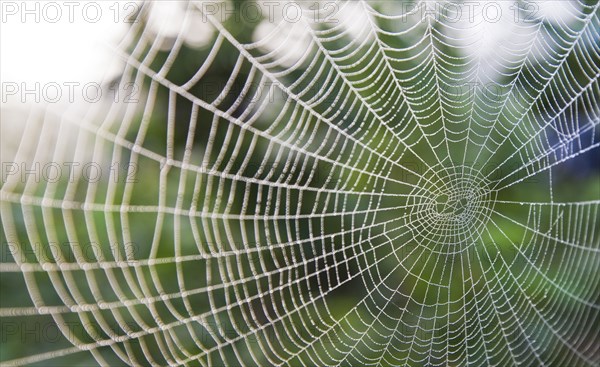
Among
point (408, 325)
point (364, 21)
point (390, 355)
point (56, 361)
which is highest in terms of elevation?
point (364, 21)

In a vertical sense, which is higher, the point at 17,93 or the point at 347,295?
the point at 17,93

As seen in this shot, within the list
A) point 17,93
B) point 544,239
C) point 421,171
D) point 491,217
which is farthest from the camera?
point 544,239

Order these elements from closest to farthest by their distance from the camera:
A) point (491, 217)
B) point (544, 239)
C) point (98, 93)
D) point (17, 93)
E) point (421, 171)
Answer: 1. point (17, 93)
2. point (98, 93)
3. point (421, 171)
4. point (491, 217)
5. point (544, 239)

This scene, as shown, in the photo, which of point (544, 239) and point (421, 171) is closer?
point (421, 171)

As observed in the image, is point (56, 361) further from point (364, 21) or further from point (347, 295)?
point (364, 21)

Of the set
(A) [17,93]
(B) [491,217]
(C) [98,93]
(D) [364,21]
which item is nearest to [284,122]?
(D) [364,21]

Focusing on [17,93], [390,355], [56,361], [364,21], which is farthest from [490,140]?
[56,361]

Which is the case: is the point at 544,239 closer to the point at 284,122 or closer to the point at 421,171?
the point at 421,171

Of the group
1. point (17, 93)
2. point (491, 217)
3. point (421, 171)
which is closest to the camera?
point (17, 93)

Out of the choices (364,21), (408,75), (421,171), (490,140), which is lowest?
(421,171)
